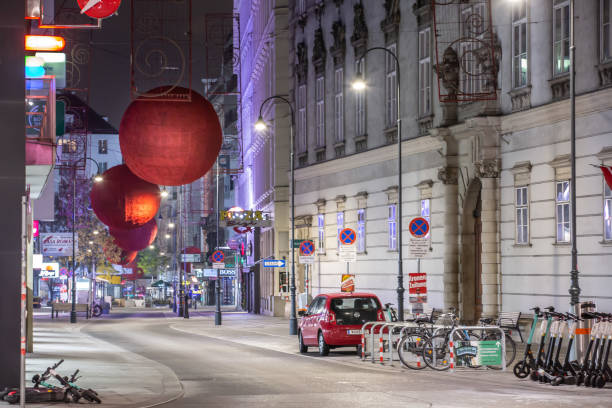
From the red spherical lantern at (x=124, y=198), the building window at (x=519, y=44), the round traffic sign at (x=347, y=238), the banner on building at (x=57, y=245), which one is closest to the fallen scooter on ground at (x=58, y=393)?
the red spherical lantern at (x=124, y=198)

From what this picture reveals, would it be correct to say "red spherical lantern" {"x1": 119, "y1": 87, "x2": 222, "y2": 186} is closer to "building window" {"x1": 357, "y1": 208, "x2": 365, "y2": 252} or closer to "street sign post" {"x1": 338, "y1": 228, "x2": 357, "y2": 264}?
"street sign post" {"x1": 338, "y1": 228, "x2": 357, "y2": 264}

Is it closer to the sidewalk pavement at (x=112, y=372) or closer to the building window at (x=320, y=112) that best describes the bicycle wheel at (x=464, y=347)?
the sidewalk pavement at (x=112, y=372)

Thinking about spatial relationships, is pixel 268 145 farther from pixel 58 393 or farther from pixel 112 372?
pixel 58 393

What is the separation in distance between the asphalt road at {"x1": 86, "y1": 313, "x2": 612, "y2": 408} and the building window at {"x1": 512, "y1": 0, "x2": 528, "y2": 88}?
957cm

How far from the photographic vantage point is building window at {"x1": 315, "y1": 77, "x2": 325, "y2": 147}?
5222cm

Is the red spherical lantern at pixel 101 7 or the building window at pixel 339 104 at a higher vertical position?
the building window at pixel 339 104

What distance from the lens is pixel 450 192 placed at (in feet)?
127

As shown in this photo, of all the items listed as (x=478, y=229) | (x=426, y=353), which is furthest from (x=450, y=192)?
(x=426, y=353)

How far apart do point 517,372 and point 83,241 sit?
224 feet

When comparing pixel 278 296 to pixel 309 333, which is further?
pixel 278 296

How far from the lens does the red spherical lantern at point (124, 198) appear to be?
24.8 m

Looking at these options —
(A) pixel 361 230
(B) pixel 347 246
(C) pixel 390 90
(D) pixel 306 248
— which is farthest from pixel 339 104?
(B) pixel 347 246

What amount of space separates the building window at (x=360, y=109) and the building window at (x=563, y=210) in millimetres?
15588

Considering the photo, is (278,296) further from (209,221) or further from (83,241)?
(209,221)
